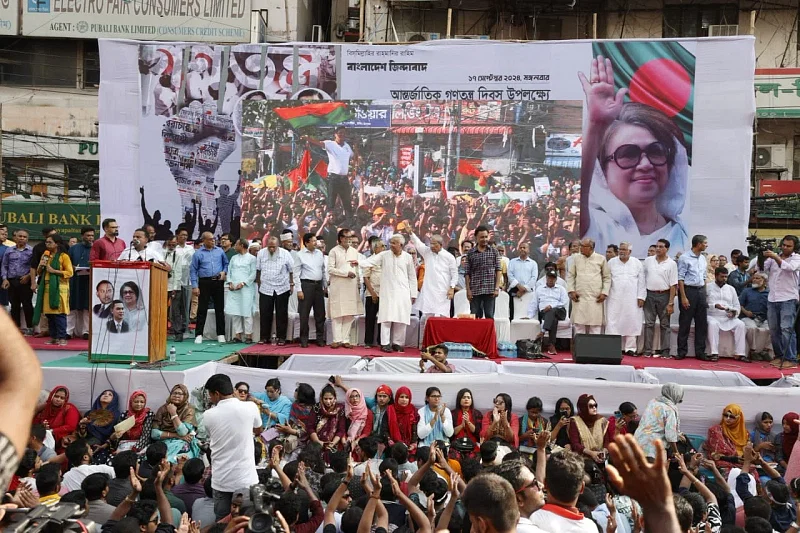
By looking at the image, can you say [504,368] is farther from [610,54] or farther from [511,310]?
[610,54]

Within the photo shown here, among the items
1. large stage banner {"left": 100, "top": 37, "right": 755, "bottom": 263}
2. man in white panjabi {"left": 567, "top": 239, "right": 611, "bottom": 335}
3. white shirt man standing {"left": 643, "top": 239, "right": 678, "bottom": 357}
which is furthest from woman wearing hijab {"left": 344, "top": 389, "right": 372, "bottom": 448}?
large stage banner {"left": 100, "top": 37, "right": 755, "bottom": 263}

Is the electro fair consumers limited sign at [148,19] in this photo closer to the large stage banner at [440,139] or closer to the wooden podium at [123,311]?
the large stage banner at [440,139]

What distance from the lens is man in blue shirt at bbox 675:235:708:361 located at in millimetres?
11602

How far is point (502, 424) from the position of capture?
865 cm

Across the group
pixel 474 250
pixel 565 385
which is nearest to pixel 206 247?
pixel 474 250

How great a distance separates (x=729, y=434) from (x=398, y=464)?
3768 millimetres

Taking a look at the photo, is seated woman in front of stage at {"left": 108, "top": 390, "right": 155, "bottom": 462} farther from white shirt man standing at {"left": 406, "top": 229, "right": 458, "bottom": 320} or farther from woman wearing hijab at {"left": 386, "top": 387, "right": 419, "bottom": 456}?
white shirt man standing at {"left": 406, "top": 229, "right": 458, "bottom": 320}

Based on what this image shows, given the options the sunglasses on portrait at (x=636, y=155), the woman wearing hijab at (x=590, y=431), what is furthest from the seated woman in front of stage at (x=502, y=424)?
the sunglasses on portrait at (x=636, y=155)

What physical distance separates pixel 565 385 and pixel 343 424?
7.79ft

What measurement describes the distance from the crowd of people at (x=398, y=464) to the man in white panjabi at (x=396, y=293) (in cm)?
174

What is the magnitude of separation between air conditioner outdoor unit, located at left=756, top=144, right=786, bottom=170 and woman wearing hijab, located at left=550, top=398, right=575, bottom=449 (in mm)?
18387

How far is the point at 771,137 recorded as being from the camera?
2512cm

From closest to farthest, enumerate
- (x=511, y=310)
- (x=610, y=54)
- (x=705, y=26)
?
(x=511, y=310)
(x=610, y=54)
(x=705, y=26)

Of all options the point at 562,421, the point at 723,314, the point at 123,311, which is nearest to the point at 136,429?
the point at 123,311
